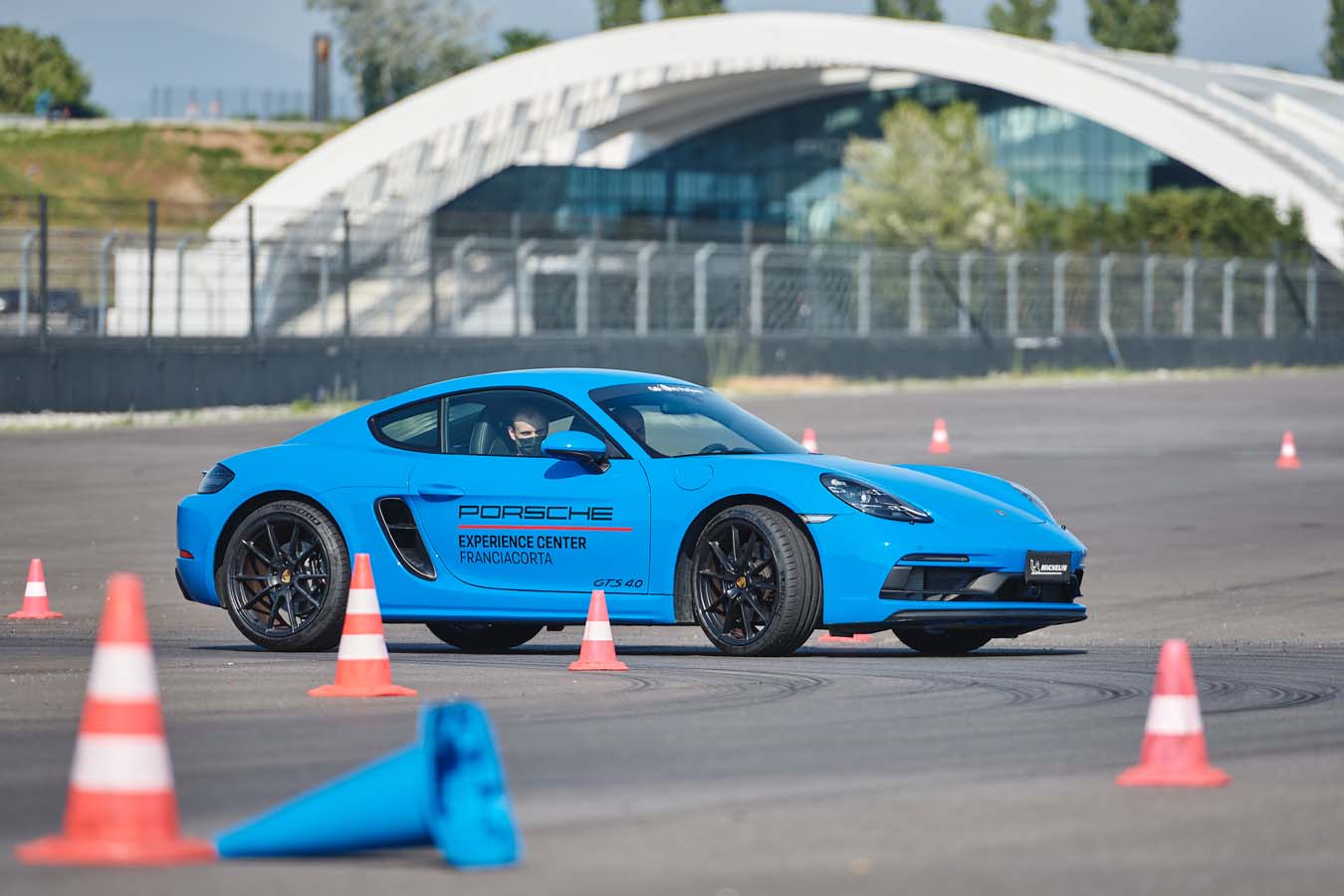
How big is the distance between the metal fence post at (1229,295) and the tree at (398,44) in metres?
69.3

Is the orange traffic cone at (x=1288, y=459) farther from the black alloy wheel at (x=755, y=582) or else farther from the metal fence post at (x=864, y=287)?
the metal fence post at (x=864, y=287)

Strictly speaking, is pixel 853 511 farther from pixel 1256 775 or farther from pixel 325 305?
pixel 325 305

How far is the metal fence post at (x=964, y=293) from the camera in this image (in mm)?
47344

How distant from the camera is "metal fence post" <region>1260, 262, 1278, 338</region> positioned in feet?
186

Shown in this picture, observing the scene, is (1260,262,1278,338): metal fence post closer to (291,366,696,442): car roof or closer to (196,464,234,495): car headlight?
(291,366,696,442): car roof

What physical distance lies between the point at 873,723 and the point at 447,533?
130 inches

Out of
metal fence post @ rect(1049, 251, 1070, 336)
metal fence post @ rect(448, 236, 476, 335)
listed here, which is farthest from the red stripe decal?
metal fence post @ rect(1049, 251, 1070, 336)

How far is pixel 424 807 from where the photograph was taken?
Result: 5.20 metres

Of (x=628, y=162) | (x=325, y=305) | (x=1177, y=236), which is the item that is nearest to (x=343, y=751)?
(x=325, y=305)

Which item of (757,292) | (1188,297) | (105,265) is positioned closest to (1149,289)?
(1188,297)

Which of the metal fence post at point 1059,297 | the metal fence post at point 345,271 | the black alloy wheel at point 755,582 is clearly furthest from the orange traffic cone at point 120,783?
the metal fence post at point 1059,297

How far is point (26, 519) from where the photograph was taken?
18.1 m

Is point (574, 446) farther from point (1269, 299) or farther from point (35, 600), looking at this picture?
point (1269, 299)

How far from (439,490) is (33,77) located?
125987 millimetres
